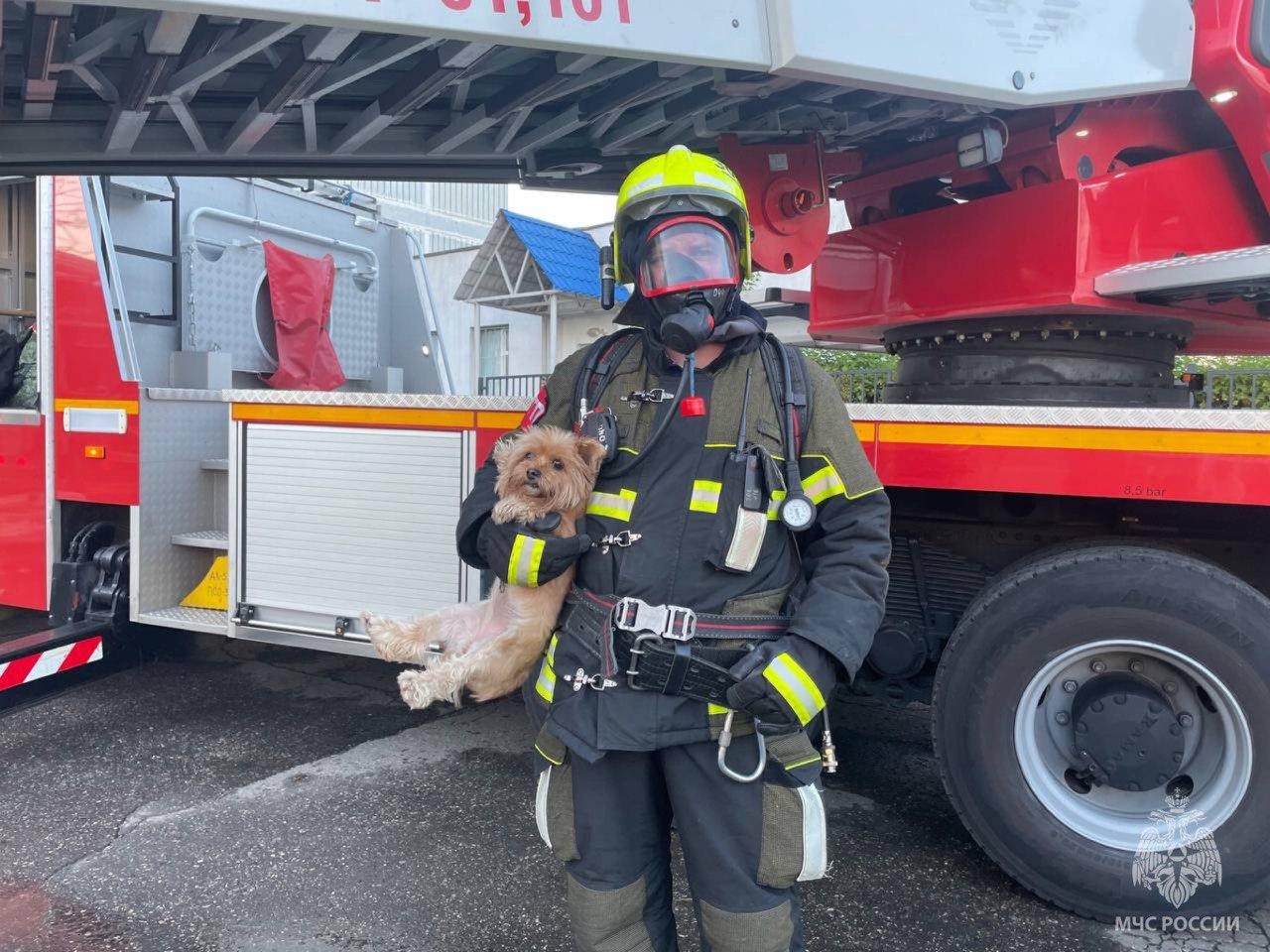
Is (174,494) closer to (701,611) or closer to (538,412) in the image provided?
(538,412)

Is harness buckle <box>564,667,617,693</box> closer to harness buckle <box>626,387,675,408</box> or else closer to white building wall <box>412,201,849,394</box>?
harness buckle <box>626,387,675,408</box>

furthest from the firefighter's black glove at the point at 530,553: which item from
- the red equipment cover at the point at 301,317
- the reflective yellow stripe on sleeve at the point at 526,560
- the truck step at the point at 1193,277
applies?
the red equipment cover at the point at 301,317

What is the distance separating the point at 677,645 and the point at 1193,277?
1859 mm

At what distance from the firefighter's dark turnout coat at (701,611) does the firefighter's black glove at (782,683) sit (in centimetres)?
5

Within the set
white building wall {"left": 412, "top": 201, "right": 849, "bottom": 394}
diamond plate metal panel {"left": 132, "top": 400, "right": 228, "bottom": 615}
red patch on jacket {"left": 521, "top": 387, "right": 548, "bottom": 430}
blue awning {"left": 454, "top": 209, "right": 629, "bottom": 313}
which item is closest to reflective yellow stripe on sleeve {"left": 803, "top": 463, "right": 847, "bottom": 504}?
red patch on jacket {"left": 521, "top": 387, "right": 548, "bottom": 430}

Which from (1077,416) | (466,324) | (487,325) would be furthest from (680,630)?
(466,324)

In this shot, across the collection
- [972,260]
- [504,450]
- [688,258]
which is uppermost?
[972,260]

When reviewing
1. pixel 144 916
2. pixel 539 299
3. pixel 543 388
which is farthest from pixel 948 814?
pixel 539 299

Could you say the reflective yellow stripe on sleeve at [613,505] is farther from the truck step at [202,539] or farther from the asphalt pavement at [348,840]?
the truck step at [202,539]

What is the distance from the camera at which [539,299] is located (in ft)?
46.9

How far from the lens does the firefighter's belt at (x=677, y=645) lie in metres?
1.73

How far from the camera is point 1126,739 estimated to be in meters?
2.62

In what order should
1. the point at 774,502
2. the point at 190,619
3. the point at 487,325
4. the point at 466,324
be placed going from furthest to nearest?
1. the point at 466,324
2. the point at 487,325
3. the point at 190,619
4. the point at 774,502

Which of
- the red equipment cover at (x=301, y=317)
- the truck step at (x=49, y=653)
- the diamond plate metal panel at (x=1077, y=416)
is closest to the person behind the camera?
the diamond plate metal panel at (x=1077, y=416)
